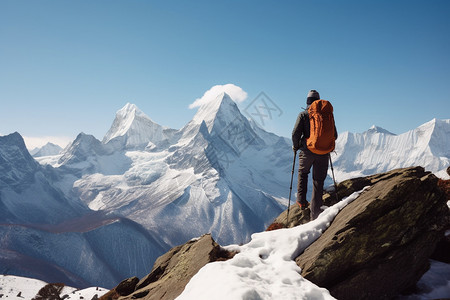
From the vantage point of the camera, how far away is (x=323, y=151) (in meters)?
12.6

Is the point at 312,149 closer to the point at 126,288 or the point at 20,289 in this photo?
the point at 126,288

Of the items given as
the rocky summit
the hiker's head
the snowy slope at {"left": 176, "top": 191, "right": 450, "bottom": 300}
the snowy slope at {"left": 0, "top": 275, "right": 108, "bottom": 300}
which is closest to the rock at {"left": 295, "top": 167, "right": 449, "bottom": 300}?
the rocky summit

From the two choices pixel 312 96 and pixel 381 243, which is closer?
pixel 381 243

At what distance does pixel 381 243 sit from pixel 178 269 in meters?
7.76

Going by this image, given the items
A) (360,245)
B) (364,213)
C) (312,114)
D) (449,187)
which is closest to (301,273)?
(360,245)

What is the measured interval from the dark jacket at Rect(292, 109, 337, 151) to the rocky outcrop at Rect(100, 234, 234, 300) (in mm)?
5759

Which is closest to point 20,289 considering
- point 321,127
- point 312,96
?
point 312,96

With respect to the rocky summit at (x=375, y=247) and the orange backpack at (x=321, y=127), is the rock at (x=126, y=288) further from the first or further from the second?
the orange backpack at (x=321, y=127)

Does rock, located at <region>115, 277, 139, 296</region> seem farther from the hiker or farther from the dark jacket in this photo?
the dark jacket

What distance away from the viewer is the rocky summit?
9.57 metres

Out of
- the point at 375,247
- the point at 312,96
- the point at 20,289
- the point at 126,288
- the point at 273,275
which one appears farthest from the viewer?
the point at 20,289

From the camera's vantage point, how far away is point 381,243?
9.95 meters

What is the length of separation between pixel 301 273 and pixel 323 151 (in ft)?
17.5

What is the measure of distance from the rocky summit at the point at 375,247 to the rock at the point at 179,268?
2.0 inches
